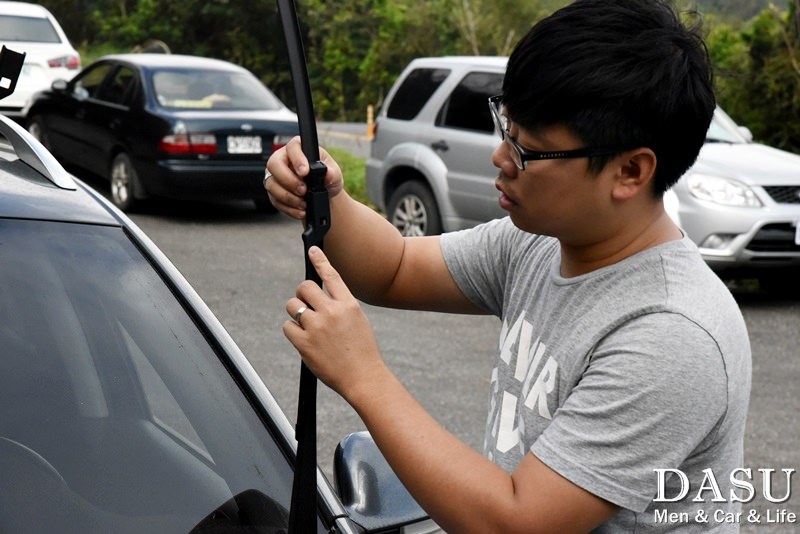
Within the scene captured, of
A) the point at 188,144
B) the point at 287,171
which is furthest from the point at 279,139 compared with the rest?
the point at 287,171

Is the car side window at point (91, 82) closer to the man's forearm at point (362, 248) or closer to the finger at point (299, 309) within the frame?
the man's forearm at point (362, 248)

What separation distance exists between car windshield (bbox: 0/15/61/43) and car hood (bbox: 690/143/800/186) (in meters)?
10.1

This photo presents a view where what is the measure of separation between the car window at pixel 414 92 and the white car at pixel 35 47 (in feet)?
21.3

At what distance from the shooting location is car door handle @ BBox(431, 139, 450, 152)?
32.6 ft

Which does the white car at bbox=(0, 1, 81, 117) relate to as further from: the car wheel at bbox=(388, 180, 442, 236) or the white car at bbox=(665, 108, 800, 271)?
the white car at bbox=(665, 108, 800, 271)

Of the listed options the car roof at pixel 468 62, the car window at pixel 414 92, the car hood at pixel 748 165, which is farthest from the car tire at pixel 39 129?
the car hood at pixel 748 165

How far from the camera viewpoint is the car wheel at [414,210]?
10.2m

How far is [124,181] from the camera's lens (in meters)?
11.5

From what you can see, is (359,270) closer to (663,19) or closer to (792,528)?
(663,19)

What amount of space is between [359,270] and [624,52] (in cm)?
67

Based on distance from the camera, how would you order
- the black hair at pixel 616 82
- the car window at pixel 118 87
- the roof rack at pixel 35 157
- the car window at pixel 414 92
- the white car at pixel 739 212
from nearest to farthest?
the black hair at pixel 616 82 → the roof rack at pixel 35 157 → the white car at pixel 739 212 → the car window at pixel 414 92 → the car window at pixel 118 87

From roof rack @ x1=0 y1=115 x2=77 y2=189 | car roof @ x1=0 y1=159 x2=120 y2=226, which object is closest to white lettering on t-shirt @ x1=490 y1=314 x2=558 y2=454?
car roof @ x1=0 y1=159 x2=120 y2=226

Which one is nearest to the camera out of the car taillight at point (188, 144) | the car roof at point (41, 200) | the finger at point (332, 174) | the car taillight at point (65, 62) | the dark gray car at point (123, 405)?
the finger at point (332, 174)

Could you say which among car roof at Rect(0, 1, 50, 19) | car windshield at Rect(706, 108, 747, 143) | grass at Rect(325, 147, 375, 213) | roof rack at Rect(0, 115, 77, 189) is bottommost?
grass at Rect(325, 147, 375, 213)
